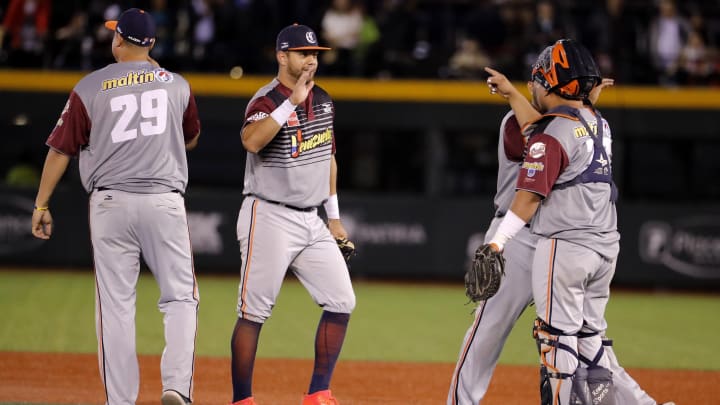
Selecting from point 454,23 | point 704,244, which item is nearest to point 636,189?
point 704,244

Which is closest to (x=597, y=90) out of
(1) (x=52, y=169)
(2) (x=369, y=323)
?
(1) (x=52, y=169)

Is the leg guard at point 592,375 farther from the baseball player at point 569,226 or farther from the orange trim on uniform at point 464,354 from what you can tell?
the orange trim on uniform at point 464,354

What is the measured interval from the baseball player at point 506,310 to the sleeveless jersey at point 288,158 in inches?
43.8

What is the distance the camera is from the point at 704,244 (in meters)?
16.3

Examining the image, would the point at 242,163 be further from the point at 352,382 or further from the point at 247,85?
the point at 352,382

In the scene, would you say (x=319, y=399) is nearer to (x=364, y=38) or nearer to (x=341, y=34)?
(x=341, y=34)

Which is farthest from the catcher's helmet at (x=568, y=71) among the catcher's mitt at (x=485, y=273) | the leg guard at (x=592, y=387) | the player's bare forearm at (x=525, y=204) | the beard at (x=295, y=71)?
the leg guard at (x=592, y=387)

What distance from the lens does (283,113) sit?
577cm

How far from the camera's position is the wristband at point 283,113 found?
576 cm

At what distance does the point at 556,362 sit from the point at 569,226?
0.73 meters

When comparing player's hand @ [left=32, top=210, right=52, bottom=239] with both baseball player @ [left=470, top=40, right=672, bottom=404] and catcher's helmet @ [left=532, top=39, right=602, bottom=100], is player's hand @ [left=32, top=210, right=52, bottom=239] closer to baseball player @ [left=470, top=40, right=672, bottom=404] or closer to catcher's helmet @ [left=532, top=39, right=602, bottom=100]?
baseball player @ [left=470, top=40, right=672, bottom=404]

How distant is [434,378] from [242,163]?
9.38m

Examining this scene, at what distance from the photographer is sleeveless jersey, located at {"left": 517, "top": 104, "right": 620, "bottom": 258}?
527cm

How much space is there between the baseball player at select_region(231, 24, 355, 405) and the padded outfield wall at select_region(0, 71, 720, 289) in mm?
10418
